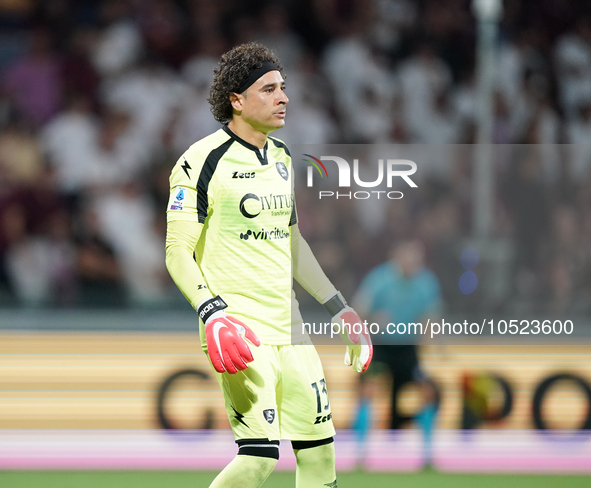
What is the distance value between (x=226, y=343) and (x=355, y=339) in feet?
2.31

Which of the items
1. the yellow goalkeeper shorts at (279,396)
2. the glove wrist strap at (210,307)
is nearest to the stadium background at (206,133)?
the yellow goalkeeper shorts at (279,396)

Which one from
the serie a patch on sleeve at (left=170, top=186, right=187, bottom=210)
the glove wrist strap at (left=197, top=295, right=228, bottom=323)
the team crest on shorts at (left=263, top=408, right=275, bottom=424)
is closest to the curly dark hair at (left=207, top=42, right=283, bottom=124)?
the serie a patch on sleeve at (left=170, top=186, right=187, bottom=210)

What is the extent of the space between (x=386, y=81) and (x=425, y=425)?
4028 millimetres

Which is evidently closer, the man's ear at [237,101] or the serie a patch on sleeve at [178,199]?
the serie a patch on sleeve at [178,199]

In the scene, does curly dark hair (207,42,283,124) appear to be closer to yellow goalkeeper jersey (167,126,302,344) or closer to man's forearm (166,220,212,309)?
yellow goalkeeper jersey (167,126,302,344)

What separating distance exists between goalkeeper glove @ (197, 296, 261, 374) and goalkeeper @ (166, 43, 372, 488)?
16 millimetres

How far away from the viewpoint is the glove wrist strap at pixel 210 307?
117 inches

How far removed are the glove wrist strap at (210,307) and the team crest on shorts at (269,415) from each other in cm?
41

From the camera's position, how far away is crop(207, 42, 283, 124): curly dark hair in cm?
329

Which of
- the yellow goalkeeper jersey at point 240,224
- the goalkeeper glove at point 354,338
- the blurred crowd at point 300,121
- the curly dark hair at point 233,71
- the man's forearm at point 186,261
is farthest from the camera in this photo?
the blurred crowd at point 300,121

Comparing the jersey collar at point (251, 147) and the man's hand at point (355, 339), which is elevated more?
the jersey collar at point (251, 147)

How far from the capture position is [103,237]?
682cm

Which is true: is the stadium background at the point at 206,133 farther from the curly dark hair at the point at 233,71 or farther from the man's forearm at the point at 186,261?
the man's forearm at the point at 186,261

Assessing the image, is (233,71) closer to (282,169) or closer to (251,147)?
(251,147)
